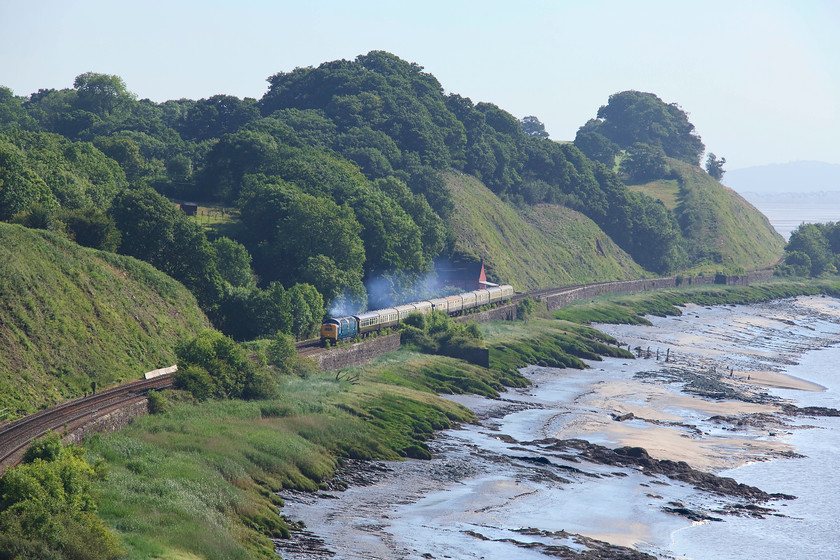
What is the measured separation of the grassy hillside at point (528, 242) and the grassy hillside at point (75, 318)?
7415cm

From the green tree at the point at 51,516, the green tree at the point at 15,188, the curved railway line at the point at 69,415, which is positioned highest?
the green tree at the point at 15,188

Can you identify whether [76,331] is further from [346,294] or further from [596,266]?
[596,266]

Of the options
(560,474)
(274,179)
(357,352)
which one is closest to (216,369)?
(357,352)

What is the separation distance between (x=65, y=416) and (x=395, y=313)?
161ft

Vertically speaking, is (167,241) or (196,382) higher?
(167,241)

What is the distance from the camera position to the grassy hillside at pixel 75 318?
182 ft

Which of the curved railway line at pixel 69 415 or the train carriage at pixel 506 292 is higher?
the train carriage at pixel 506 292

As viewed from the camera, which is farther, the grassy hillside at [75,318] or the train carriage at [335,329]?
the train carriage at [335,329]

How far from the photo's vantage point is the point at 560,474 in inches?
2265

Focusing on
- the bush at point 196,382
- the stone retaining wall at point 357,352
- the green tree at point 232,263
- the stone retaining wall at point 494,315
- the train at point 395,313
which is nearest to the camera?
the bush at point 196,382

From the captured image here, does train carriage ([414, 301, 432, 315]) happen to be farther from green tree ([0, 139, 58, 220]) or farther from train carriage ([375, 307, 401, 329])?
green tree ([0, 139, 58, 220])

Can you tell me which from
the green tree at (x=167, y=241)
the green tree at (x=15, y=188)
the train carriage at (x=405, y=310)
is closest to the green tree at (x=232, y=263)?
the green tree at (x=167, y=241)

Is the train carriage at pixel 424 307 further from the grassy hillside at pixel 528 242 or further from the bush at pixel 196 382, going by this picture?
the bush at pixel 196 382

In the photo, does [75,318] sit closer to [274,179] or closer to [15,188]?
[15,188]
